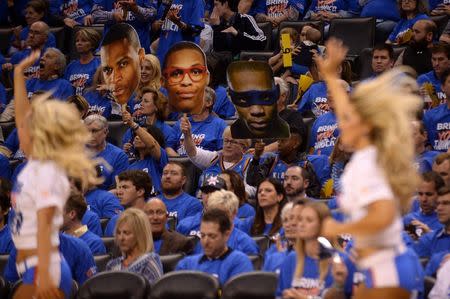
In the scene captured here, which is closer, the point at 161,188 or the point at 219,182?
the point at 219,182

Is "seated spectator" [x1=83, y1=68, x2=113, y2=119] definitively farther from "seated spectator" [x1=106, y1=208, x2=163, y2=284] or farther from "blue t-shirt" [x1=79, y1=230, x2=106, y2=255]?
"seated spectator" [x1=106, y1=208, x2=163, y2=284]

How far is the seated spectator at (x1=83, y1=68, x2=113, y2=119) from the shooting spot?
12372 millimetres

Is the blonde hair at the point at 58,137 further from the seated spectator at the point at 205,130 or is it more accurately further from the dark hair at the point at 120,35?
the dark hair at the point at 120,35

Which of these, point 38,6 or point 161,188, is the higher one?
point 38,6

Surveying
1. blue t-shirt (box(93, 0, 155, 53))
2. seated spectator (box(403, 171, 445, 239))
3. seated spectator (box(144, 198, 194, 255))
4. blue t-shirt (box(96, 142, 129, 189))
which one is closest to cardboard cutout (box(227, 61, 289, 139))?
seated spectator (box(144, 198, 194, 255))

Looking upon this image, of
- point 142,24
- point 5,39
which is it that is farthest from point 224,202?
point 5,39

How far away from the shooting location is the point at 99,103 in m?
12.5

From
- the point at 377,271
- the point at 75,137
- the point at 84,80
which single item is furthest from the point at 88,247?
the point at 84,80

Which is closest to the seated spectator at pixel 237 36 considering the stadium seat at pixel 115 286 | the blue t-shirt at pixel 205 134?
the blue t-shirt at pixel 205 134

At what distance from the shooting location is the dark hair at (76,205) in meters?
9.03

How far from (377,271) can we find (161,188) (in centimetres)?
483

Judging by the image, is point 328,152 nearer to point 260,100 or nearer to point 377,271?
point 260,100

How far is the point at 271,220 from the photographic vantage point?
9102mm

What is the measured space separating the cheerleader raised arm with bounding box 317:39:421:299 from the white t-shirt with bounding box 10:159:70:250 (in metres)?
1.58
